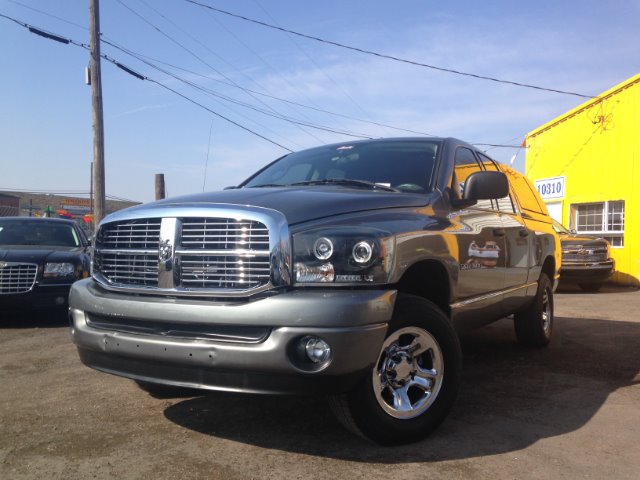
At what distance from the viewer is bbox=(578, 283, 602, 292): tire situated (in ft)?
42.1

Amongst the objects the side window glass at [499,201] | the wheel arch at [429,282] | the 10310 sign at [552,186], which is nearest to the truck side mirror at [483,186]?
the wheel arch at [429,282]

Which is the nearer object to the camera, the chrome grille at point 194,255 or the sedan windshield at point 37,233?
the chrome grille at point 194,255

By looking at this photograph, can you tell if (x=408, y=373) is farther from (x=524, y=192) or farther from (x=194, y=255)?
(x=524, y=192)

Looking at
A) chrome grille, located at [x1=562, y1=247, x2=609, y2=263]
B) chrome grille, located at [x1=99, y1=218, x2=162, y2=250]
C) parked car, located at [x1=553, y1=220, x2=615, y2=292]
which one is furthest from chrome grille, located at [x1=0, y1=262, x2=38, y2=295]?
chrome grille, located at [x1=562, y1=247, x2=609, y2=263]

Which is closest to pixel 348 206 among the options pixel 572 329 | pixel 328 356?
pixel 328 356

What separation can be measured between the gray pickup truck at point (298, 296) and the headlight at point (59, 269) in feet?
14.2

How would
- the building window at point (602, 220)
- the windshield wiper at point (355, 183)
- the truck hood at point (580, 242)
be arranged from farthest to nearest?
the building window at point (602, 220) < the truck hood at point (580, 242) < the windshield wiper at point (355, 183)

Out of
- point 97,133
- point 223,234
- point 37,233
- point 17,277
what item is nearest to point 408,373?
point 223,234

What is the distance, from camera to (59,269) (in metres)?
7.57

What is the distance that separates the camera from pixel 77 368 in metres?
5.16

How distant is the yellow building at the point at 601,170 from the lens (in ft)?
44.4

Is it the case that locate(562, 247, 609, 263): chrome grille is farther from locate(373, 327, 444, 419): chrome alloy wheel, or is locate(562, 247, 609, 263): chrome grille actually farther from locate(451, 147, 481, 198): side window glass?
locate(373, 327, 444, 419): chrome alloy wheel

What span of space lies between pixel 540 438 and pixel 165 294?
87.4 inches

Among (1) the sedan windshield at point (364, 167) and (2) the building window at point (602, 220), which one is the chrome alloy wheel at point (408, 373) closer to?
(1) the sedan windshield at point (364, 167)
